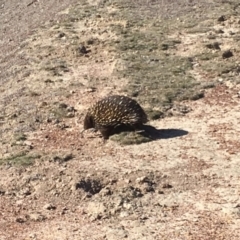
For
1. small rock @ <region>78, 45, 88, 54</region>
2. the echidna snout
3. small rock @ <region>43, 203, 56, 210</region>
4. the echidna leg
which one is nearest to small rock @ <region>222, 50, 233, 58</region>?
small rock @ <region>78, 45, 88, 54</region>

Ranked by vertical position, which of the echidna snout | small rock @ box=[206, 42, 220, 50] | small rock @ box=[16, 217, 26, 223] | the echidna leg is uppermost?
small rock @ box=[16, 217, 26, 223]

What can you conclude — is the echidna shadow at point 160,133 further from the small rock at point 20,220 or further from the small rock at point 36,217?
the small rock at point 20,220

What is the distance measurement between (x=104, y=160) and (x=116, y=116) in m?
1.25

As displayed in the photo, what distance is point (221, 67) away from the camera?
13812mm

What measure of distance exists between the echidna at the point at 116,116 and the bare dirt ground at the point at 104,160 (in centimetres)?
22

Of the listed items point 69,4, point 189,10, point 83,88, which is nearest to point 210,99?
point 83,88

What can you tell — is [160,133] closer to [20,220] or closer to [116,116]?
[116,116]

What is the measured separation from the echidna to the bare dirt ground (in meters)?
0.22

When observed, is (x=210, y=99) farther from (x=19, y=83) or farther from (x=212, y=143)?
(x=19, y=83)

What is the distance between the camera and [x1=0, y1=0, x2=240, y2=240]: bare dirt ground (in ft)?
26.6

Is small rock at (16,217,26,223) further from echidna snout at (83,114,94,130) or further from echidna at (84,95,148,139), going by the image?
echidna snout at (83,114,94,130)

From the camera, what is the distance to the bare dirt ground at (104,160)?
8.09 m

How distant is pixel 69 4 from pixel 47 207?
43.7 ft

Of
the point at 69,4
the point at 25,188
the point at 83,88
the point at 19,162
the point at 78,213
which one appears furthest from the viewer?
the point at 69,4
